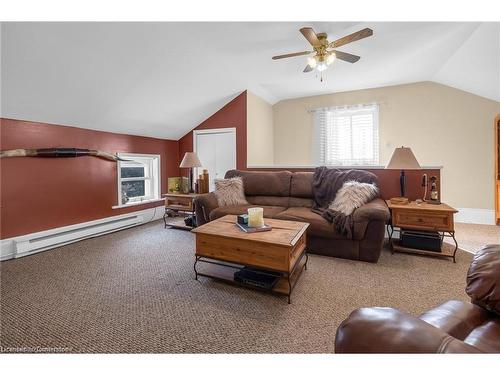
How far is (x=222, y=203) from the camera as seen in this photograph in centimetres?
342

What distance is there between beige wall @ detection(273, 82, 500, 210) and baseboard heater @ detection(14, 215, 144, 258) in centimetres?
460

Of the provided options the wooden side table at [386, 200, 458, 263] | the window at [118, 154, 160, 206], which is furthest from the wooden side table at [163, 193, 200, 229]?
the wooden side table at [386, 200, 458, 263]

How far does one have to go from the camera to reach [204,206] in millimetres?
3316

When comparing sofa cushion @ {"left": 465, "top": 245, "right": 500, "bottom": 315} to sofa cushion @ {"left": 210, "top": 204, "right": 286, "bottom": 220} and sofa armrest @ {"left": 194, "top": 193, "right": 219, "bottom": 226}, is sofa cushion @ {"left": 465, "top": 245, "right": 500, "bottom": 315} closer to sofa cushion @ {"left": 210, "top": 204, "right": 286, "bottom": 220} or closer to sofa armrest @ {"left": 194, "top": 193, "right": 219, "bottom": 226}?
sofa cushion @ {"left": 210, "top": 204, "right": 286, "bottom": 220}

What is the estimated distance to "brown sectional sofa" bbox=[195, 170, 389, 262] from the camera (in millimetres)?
2512

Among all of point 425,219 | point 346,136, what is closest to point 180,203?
point 425,219

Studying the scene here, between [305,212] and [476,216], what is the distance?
3.51 m

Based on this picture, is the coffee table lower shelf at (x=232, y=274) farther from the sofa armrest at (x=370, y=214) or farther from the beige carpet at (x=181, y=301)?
the sofa armrest at (x=370, y=214)

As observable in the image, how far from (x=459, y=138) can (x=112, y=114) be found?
5774mm

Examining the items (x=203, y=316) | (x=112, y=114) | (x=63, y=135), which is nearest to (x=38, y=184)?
(x=63, y=135)

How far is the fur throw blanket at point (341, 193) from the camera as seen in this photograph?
2.62 metres

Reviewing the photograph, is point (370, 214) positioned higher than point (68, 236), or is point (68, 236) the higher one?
point (370, 214)

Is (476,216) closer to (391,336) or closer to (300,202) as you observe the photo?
(300,202)

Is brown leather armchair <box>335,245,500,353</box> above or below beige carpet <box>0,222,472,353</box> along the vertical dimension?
above
